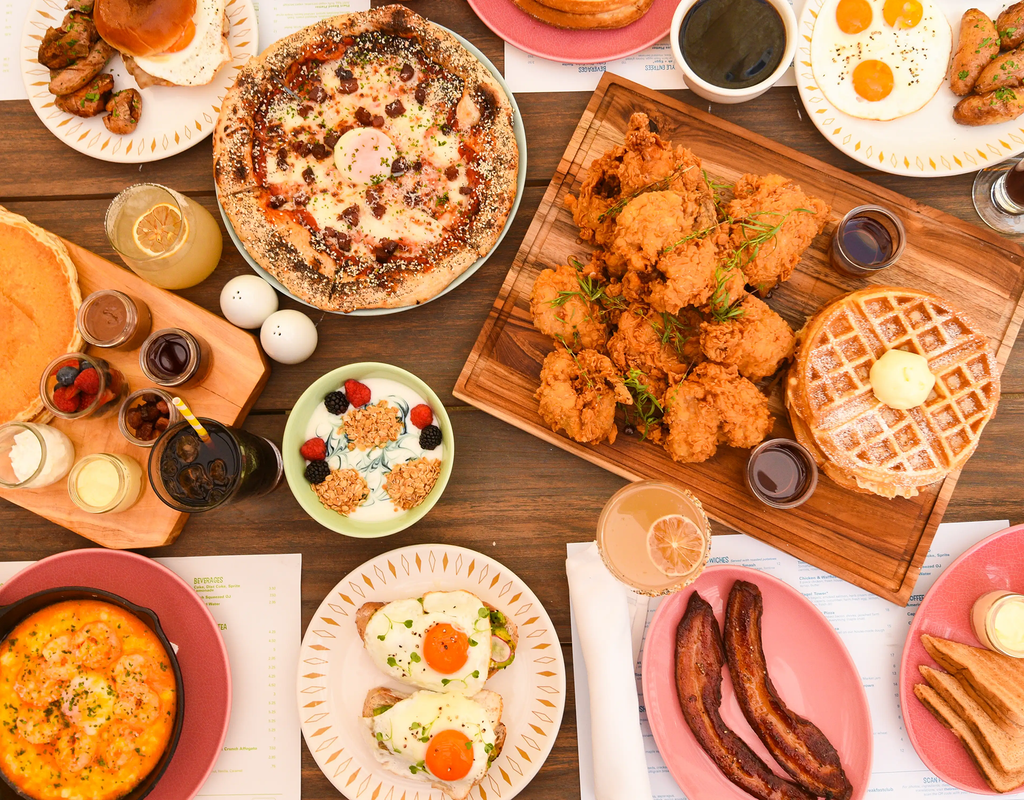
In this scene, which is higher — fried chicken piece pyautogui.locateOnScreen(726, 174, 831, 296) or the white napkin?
fried chicken piece pyautogui.locateOnScreen(726, 174, 831, 296)

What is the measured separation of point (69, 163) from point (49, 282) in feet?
1.84

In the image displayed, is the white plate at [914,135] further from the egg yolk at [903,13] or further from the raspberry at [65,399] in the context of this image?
the raspberry at [65,399]

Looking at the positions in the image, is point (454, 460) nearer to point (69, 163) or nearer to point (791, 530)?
point (791, 530)

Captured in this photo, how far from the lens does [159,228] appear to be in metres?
2.25

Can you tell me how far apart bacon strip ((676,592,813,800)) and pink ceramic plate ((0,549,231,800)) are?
1.61 m

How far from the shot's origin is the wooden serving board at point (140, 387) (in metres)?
2.26

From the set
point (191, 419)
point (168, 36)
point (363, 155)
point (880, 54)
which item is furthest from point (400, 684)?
point (880, 54)

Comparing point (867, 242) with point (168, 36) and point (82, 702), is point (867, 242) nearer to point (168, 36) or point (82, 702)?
point (168, 36)

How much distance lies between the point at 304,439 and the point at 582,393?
101 centimetres

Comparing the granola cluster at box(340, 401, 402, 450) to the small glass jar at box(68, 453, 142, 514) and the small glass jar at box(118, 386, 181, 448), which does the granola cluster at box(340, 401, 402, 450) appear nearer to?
the small glass jar at box(118, 386, 181, 448)

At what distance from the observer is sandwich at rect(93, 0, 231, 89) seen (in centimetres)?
222

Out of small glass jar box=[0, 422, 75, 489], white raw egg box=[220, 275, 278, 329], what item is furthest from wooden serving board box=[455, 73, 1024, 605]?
small glass jar box=[0, 422, 75, 489]

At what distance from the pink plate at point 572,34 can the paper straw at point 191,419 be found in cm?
174

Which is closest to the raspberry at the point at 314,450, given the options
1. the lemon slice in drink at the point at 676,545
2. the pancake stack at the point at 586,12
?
the lemon slice in drink at the point at 676,545
